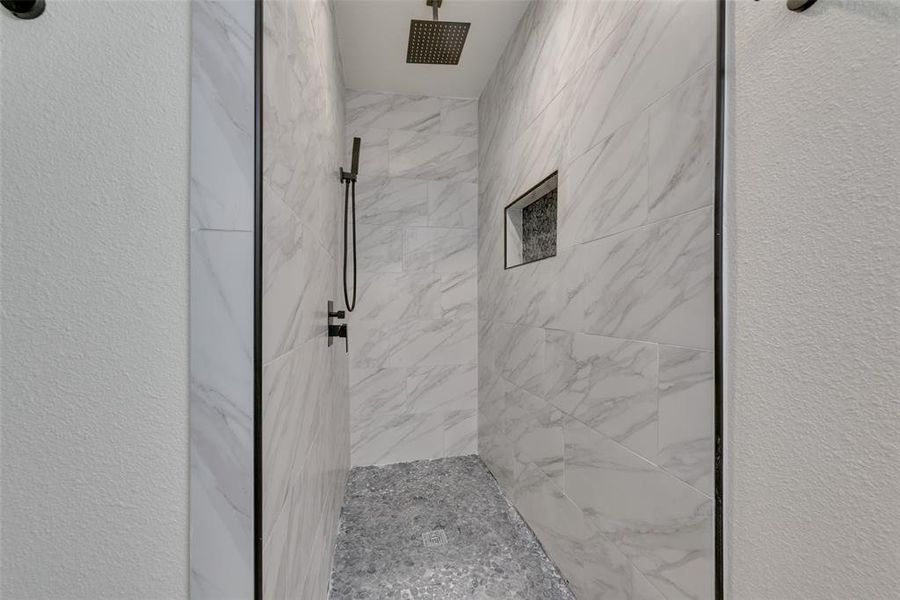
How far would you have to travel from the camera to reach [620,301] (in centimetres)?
117

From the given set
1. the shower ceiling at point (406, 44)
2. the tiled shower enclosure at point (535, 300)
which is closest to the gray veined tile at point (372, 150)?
the tiled shower enclosure at point (535, 300)

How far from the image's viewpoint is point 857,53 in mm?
578

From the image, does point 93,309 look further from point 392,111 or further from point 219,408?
point 392,111

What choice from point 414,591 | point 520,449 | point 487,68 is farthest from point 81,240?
point 487,68

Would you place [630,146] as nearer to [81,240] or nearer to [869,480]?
[869,480]

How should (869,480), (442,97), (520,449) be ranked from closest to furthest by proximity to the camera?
(869,480)
(520,449)
(442,97)

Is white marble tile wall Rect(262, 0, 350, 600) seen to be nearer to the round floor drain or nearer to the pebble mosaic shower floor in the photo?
the pebble mosaic shower floor

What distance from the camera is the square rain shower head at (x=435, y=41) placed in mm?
1818

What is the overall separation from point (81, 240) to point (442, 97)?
8.12 feet

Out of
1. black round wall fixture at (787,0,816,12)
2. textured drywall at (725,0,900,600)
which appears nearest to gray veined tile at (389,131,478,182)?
textured drywall at (725,0,900,600)

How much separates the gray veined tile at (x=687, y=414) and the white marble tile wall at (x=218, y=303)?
92 cm

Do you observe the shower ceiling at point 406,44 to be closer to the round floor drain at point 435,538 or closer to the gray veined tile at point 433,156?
the gray veined tile at point 433,156

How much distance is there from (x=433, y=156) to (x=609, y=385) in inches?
78.3

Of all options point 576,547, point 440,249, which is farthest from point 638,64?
point 440,249
